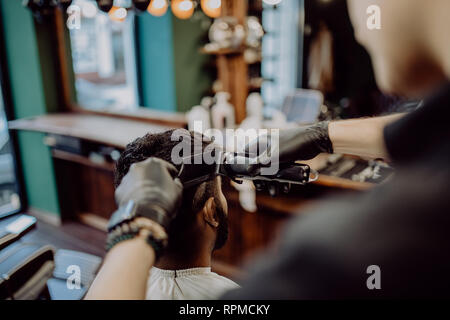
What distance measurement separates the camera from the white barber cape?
87 cm

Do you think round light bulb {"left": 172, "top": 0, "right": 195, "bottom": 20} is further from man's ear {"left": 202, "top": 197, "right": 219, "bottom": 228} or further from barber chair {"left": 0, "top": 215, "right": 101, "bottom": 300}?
man's ear {"left": 202, "top": 197, "right": 219, "bottom": 228}

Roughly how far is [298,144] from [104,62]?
4.15 metres

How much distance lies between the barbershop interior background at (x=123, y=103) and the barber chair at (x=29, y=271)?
48 mm

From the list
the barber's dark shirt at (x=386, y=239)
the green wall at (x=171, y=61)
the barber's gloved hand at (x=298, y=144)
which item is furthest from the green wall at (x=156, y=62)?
the barber's dark shirt at (x=386, y=239)

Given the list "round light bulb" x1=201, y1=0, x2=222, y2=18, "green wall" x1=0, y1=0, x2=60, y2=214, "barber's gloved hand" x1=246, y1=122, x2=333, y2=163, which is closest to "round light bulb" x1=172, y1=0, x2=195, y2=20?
"round light bulb" x1=201, y1=0, x2=222, y2=18

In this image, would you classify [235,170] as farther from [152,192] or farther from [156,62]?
[156,62]

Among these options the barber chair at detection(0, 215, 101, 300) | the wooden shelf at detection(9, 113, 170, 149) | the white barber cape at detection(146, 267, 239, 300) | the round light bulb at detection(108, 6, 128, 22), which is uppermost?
the round light bulb at detection(108, 6, 128, 22)

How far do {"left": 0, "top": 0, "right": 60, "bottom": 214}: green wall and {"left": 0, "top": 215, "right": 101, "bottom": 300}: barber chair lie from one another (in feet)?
8.17

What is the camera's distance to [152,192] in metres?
0.68

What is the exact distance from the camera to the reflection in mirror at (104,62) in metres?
4.22

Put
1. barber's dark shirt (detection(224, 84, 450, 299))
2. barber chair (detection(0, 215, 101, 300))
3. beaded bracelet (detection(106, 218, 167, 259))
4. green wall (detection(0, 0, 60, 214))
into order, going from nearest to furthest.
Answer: barber's dark shirt (detection(224, 84, 450, 299))
beaded bracelet (detection(106, 218, 167, 259))
barber chair (detection(0, 215, 101, 300))
green wall (detection(0, 0, 60, 214))

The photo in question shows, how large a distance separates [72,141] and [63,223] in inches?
44.0

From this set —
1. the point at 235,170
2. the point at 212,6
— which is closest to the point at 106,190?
the point at 212,6
